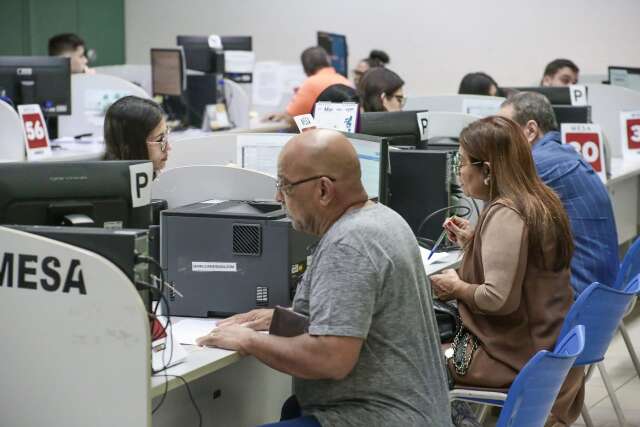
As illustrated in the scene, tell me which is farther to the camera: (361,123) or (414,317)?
(361,123)

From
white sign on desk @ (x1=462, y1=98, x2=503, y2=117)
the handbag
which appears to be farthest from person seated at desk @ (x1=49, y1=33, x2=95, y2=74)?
the handbag

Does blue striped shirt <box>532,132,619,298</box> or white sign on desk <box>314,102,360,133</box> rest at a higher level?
white sign on desk <box>314,102,360,133</box>

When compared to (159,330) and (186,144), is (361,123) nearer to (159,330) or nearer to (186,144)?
(186,144)

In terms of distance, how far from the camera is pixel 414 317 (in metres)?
2.09

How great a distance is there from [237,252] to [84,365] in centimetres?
63

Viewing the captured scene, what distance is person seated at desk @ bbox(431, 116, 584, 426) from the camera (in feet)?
9.01

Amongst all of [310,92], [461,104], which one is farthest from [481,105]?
[310,92]

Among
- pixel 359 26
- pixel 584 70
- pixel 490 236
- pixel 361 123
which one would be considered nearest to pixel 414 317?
pixel 490 236

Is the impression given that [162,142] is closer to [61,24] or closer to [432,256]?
[432,256]

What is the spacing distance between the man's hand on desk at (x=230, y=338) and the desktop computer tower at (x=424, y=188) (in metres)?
1.50

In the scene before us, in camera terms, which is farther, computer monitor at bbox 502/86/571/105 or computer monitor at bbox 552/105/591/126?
computer monitor at bbox 502/86/571/105

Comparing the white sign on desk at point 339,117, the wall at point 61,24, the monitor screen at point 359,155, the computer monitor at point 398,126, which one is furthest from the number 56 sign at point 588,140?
the wall at point 61,24

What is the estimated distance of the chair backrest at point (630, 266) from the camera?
345cm

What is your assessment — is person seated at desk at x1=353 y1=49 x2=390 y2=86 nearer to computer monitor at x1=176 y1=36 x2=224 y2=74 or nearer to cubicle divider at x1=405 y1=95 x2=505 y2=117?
computer monitor at x1=176 y1=36 x2=224 y2=74
